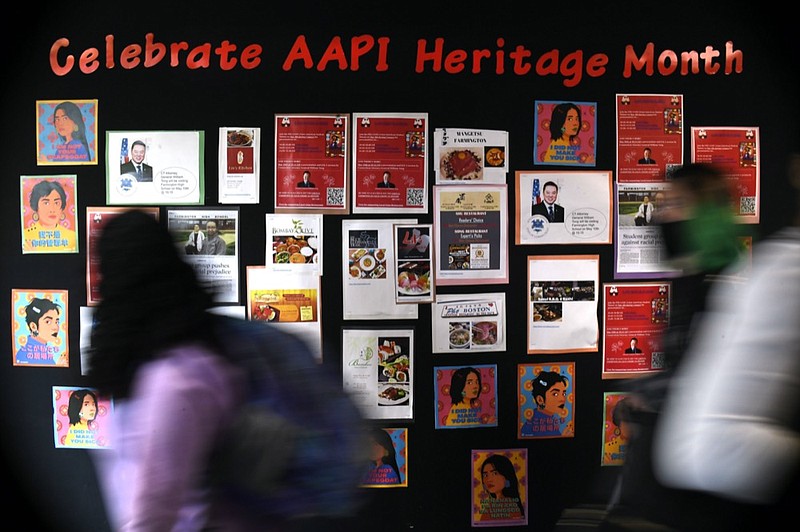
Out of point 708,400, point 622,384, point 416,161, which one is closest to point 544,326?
point 622,384

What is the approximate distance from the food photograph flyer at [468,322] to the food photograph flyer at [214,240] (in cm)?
83

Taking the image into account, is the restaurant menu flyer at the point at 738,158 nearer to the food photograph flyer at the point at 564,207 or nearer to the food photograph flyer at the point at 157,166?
the food photograph flyer at the point at 564,207

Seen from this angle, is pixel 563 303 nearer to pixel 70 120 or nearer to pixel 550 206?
pixel 550 206

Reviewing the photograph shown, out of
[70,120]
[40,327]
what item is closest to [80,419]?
[40,327]

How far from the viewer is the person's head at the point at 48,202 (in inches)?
90.3

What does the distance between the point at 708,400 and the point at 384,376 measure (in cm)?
144

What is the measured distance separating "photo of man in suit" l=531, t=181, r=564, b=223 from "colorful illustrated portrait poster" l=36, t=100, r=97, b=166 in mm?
1834

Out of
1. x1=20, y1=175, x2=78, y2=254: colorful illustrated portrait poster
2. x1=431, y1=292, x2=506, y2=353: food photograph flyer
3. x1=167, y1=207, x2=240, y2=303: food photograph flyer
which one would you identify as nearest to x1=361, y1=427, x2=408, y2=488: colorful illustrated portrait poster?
x1=431, y1=292, x2=506, y2=353: food photograph flyer

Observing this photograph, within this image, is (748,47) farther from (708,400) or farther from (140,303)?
(140,303)

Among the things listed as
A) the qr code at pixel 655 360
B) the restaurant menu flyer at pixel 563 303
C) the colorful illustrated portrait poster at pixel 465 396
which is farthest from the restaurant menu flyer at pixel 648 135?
the colorful illustrated portrait poster at pixel 465 396

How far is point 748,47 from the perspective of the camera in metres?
2.38

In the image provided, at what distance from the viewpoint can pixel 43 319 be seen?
2.31 m

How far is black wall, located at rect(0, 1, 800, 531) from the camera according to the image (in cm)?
228

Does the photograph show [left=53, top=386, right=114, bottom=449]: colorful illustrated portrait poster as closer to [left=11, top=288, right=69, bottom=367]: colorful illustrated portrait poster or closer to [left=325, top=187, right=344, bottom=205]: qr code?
[left=11, top=288, right=69, bottom=367]: colorful illustrated portrait poster
